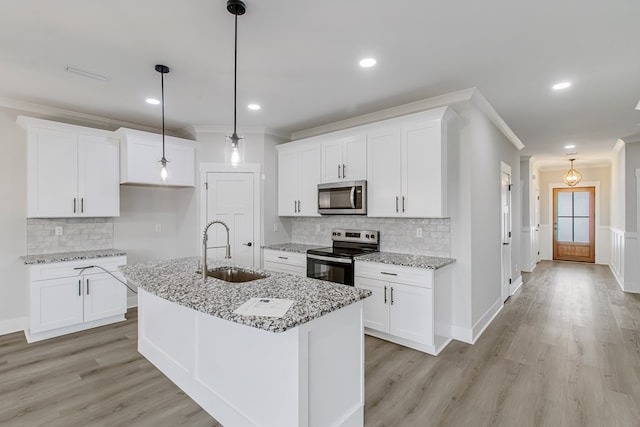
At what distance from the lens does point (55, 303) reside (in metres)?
3.55

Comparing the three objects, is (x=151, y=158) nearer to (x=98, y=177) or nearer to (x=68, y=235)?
(x=98, y=177)

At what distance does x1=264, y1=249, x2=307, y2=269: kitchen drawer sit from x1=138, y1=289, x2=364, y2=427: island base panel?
6.59 ft

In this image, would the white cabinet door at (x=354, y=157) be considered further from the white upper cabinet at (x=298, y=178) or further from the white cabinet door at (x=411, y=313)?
the white cabinet door at (x=411, y=313)

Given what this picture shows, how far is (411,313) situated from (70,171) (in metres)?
4.23

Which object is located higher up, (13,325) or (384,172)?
(384,172)

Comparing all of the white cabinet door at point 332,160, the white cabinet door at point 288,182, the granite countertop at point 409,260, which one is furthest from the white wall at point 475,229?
the white cabinet door at point 288,182

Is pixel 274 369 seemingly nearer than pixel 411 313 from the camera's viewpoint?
Yes

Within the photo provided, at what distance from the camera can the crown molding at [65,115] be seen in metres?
3.66

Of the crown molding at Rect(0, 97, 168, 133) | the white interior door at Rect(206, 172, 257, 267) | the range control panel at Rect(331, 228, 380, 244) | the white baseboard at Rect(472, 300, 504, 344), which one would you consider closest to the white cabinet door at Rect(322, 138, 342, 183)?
the range control panel at Rect(331, 228, 380, 244)

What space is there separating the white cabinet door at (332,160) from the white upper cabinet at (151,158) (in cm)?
194

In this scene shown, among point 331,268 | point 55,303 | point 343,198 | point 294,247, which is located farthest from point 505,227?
point 55,303

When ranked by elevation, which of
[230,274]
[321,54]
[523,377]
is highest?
[321,54]

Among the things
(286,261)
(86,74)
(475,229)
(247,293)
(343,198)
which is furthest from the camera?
(286,261)

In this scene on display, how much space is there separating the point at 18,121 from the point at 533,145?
25.5 ft
